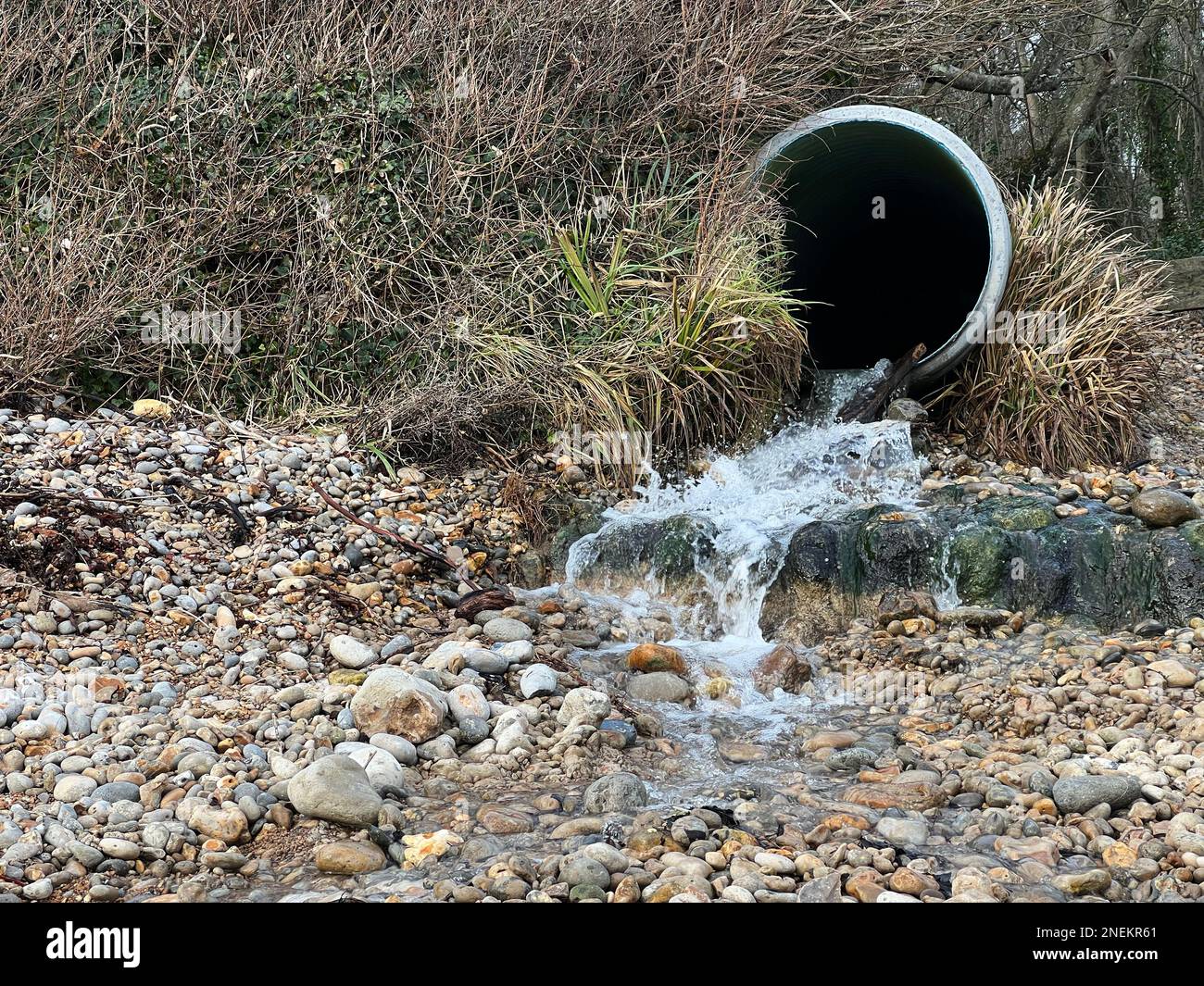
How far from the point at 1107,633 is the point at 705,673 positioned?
5.59ft

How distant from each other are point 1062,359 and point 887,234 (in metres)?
2.26

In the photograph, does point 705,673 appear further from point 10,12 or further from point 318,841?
point 10,12

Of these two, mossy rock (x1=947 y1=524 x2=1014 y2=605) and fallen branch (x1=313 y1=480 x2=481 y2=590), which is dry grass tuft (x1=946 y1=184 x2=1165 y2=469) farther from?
fallen branch (x1=313 y1=480 x2=481 y2=590)

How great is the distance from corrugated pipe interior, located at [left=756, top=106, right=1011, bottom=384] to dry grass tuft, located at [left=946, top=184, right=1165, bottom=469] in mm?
244

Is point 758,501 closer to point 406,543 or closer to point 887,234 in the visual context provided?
point 406,543

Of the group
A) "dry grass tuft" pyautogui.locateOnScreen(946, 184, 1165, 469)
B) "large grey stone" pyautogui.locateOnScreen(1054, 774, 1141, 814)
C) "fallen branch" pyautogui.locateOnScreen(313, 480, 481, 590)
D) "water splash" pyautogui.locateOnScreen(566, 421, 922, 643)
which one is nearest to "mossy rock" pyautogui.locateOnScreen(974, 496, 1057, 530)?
"water splash" pyautogui.locateOnScreen(566, 421, 922, 643)

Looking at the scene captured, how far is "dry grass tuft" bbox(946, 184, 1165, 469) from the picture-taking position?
5906mm

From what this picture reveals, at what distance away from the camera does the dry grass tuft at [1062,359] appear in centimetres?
591

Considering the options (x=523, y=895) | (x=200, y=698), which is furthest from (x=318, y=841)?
(x=200, y=698)

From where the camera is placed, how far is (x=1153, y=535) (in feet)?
15.0

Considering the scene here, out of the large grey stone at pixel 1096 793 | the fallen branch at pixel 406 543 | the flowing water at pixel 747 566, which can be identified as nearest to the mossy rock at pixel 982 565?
the flowing water at pixel 747 566

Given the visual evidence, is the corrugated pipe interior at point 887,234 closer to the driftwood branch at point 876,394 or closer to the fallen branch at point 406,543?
the driftwood branch at point 876,394

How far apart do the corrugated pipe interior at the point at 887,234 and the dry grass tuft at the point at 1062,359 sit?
24 cm
